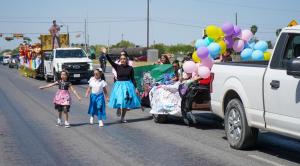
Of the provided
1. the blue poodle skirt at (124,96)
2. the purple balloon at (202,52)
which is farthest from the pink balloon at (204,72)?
the blue poodle skirt at (124,96)

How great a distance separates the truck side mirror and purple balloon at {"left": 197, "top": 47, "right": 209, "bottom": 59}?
432 cm

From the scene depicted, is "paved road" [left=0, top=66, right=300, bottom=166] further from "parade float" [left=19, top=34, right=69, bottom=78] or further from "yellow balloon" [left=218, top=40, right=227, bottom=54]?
"parade float" [left=19, top=34, right=69, bottom=78]

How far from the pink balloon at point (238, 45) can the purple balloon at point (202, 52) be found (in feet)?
3.96

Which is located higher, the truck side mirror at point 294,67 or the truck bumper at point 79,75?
the truck side mirror at point 294,67

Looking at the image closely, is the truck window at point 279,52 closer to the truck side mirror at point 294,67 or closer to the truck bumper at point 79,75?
the truck side mirror at point 294,67

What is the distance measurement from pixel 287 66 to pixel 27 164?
409cm

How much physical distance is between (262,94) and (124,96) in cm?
531

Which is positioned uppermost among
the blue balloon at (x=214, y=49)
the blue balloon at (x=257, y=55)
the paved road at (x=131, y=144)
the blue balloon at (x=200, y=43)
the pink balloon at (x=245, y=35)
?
the pink balloon at (x=245, y=35)

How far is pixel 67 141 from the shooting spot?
34.3ft

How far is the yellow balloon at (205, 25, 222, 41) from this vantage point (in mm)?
12125

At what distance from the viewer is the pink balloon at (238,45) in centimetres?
1248

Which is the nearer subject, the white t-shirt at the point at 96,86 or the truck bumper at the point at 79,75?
the white t-shirt at the point at 96,86

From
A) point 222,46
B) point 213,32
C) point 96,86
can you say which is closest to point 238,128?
point 222,46

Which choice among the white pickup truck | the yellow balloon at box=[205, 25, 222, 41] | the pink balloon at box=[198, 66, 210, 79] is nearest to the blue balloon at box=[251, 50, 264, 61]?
the yellow balloon at box=[205, 25, 222, 41]
